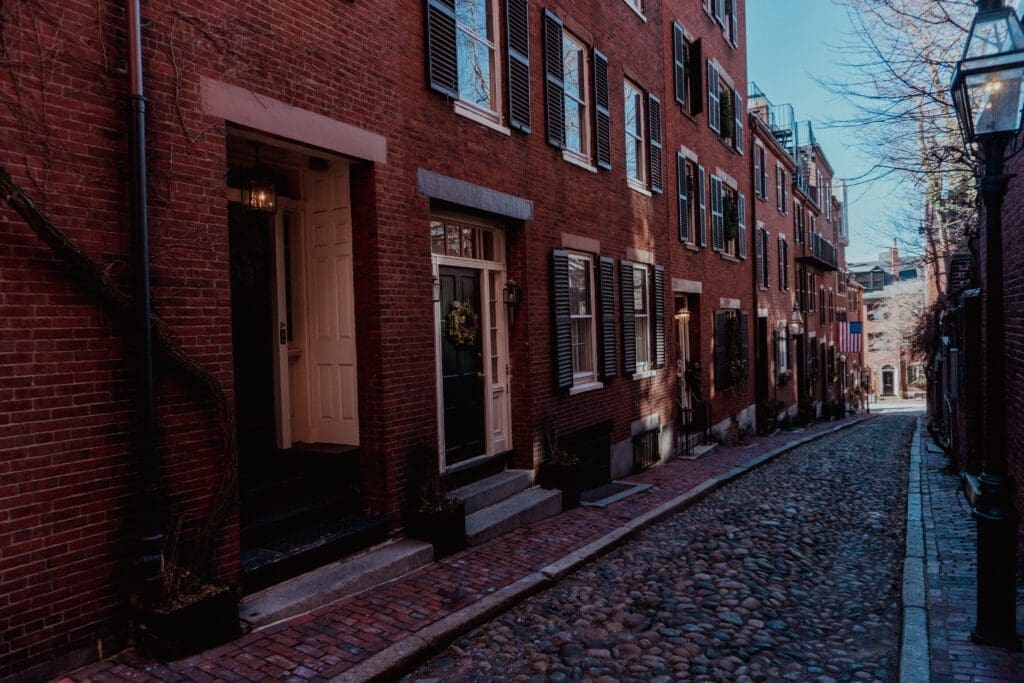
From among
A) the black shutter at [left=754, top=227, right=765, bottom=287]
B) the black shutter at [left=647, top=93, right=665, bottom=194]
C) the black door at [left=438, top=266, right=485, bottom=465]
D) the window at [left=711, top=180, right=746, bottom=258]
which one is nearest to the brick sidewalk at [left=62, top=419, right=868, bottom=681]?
the black door at [left=438, top=266, right=485, bottom=465]

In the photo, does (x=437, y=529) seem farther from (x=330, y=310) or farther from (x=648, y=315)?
(x=648, y=315)

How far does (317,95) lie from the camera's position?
5.70 m

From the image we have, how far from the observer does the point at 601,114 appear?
1070 cm

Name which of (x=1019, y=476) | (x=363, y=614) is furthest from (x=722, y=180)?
(x=363, y=614)

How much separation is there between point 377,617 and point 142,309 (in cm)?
268

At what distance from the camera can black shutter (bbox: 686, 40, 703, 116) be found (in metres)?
15.2

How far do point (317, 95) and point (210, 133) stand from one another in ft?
3.92

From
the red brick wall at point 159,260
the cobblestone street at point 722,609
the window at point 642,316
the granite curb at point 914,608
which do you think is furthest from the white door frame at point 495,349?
the granite curb at point 914,608

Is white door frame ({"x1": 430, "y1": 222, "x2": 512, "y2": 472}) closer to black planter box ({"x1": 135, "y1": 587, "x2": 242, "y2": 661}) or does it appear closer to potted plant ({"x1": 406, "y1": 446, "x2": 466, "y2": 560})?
potted plant ({"x1": 406, "y1": 446, "x2": 466, "y2": 560})

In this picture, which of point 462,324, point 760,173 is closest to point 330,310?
point 462,324

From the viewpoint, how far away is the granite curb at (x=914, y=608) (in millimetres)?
4293

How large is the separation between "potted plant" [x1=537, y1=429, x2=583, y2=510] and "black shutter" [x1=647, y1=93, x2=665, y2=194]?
617 centimetres

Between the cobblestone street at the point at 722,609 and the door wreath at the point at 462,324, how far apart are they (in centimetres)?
286

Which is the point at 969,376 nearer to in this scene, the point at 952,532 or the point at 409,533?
the point at 952,532
